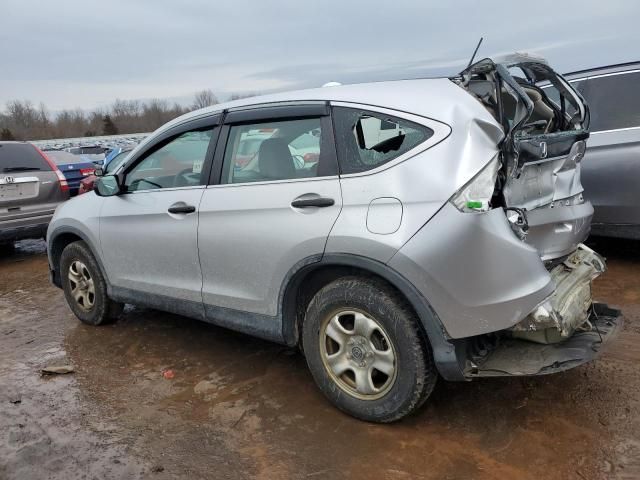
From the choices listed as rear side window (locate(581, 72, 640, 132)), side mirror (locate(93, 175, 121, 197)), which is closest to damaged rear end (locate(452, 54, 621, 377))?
rear side window (locate(581, 72, 640, 132))

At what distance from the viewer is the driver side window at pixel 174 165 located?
369 cm

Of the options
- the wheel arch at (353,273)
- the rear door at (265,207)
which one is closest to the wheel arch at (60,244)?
the rear door at (265,207)

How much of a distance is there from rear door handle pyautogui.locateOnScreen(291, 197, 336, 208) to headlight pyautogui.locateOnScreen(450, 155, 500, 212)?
661 millimetres

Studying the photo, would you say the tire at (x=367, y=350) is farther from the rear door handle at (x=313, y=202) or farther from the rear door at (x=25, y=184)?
the rear door at (x=25, y=184)

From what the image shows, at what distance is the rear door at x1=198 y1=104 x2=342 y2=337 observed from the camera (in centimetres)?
296

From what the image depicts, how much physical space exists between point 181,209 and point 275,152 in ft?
2.58

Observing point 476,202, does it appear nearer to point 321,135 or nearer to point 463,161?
point 463,161

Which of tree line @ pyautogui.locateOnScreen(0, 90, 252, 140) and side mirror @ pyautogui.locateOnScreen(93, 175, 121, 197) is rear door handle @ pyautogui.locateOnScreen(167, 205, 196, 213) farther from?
tree line @ pyautogui.locateOnScreen(0, 90, 252, 140)

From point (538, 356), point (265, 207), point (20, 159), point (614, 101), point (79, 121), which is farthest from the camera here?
point (79, 121)

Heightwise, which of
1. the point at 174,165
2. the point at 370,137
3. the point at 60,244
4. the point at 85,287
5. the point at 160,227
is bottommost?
the point at 85,287

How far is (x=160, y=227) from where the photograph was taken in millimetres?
3775

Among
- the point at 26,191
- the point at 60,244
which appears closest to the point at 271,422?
the point at 60,244

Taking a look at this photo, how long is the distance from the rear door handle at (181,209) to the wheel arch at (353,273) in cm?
89

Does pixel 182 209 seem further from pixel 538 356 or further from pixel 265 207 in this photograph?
pixel 538 356
